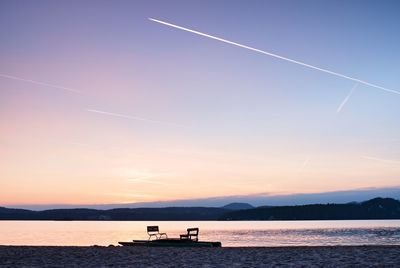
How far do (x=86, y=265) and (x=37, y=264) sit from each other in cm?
203

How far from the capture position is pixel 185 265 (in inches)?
720

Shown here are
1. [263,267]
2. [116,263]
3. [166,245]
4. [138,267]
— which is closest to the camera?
[263,267]

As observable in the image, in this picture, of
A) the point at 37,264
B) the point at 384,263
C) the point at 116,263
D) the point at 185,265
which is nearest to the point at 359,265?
the point at 384,263

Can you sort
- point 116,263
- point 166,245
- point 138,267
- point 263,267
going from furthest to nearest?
point 166,245 → point 116,263 → point 138,267 → point 263,267

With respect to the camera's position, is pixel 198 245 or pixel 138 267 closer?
pixel 138 267

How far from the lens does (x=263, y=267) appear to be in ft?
55.4

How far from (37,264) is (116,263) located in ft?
9.97

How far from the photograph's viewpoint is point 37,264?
62.4 ft

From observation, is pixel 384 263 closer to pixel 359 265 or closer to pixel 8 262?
pixel 359 265

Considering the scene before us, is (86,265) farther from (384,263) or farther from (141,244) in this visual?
(141,244)

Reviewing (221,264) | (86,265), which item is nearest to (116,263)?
(86,265)

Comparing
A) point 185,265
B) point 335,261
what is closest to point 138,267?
point 185,265

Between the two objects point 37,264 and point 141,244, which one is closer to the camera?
point 37,264

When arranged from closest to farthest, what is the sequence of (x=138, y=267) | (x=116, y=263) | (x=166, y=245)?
1. (x=138, y=267)
2. (x=116, y=263)
3. (x=166, y=245)
